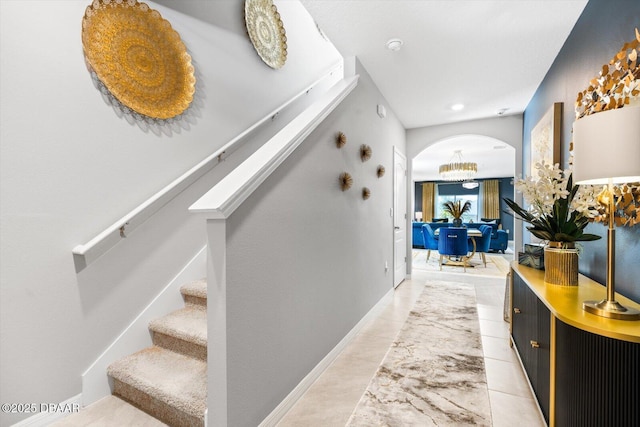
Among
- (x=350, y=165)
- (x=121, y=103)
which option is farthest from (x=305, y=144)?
(x=121, y=103)

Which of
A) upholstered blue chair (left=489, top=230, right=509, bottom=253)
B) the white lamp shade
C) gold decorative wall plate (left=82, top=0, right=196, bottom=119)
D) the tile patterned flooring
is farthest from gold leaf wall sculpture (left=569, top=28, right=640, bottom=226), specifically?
upholstered blue chair (left=489, top=230, right=509, bottom=253)

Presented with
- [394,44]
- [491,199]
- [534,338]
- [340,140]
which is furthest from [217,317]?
[491,199]

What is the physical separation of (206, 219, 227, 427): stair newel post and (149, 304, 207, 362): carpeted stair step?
481mm

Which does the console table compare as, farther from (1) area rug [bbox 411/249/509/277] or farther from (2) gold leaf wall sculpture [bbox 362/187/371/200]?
(1) area rug [bbox 411/249/509/277]

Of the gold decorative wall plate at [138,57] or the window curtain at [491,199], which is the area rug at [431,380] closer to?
the gold decorative wall plate at [138,57]

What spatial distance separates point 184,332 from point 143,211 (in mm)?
804

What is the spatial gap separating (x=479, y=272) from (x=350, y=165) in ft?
14.4

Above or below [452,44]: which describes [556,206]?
below

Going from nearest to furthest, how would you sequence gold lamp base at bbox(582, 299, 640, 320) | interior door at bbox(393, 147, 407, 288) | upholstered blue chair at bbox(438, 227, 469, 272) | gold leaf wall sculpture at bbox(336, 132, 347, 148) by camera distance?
gold lamp base at bbox(582, 299, 640, 320) < gold leaf wall sculpture at bbox(336, 132, 347, 148) < interior door at bbox(393, 147, 407, 288) < upholstered blue chair at bbox(438, 227, 469, 272)

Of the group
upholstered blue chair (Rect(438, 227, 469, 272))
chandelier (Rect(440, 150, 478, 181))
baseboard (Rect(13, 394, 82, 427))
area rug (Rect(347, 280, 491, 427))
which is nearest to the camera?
baseboard (Rect(13, 394, 82, 427))

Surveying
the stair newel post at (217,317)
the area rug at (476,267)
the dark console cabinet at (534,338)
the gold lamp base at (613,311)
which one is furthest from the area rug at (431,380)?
the area rug at (476,267)

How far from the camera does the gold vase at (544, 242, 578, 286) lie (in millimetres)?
1592

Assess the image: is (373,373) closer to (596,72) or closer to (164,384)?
(164,384)

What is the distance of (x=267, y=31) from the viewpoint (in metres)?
3.15
